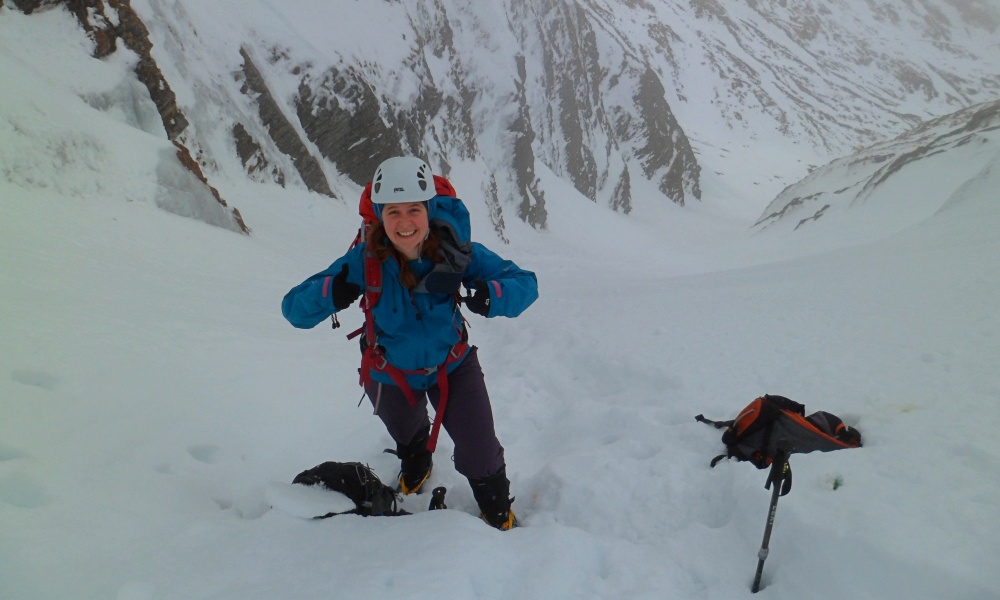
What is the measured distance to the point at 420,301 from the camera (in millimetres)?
2789

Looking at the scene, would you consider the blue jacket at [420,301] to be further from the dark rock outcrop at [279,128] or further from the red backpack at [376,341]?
the dark rock outcrop at [279,128]

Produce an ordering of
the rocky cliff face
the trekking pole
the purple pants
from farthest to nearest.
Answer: the rocky cliff face, the purple pants, the trekking pole

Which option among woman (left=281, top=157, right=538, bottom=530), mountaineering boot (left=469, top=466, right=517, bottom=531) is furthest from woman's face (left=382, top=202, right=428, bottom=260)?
mountaineering boot (left=469, top=466, right=517, bottom=531)

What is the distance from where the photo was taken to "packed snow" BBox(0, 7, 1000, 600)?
2268 mm

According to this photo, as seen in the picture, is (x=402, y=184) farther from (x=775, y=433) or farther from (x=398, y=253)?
(x=775, y=433)

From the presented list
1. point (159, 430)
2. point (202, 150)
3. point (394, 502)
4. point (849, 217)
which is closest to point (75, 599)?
point (159, 430)

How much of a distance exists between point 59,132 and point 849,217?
3012 centimetres

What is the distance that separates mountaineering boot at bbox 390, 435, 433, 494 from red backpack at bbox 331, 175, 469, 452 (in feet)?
1.88

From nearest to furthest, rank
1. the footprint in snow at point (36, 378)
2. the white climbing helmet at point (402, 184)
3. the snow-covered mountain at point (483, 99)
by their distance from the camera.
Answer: the white climbing helmet at point (402, 184) → the footprint in snow at point (36, 378) → the snow-covered mountain at point (483, 99)

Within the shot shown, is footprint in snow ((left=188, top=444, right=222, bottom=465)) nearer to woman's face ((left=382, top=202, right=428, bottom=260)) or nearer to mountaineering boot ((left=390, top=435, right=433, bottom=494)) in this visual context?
mountaineering boot ((left=390, top=435, right=433, bottom=494))

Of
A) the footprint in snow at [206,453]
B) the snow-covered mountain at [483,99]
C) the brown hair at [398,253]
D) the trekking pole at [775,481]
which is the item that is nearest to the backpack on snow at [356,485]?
the footprint in snow at [206,453]

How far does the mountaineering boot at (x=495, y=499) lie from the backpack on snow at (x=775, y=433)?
148 centimetres

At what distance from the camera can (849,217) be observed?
25609mm

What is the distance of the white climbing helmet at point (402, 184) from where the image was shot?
8.50 ft
